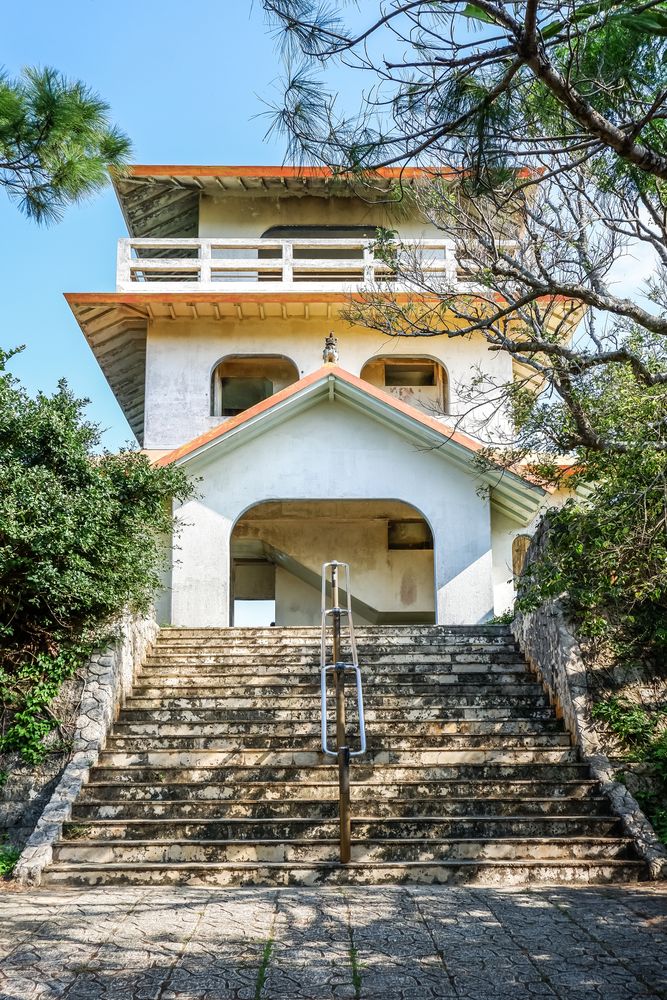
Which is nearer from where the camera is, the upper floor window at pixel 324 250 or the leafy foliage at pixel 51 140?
the leafy foliage at pixel 51 140

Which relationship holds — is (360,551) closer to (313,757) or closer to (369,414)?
(369,414)

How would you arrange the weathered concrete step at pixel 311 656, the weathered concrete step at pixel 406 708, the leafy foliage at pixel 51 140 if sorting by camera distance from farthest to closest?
the weathered concrete step at pixel 311 656 → the weathered concrete step at pixel 406 708 → the leafy foliage at pixel 51 140

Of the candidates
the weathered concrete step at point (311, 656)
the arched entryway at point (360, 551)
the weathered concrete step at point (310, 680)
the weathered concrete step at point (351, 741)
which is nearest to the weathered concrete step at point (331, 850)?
the weathered concrete step at point (351, 741)

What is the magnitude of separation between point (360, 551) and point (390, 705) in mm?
8576

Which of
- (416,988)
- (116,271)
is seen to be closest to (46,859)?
(416,988)

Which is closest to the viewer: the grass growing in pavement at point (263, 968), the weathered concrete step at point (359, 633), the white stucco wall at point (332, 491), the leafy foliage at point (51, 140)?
the grass growing in pavement at point (263, 968)

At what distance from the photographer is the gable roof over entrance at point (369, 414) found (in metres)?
13.4

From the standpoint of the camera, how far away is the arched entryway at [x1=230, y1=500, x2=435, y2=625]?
1747cm

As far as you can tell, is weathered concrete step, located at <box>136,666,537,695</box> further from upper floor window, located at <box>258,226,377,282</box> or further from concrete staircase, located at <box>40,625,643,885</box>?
upper floor window, located at <box>258,226,377,282</box>

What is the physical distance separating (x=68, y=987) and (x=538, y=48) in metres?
4.68

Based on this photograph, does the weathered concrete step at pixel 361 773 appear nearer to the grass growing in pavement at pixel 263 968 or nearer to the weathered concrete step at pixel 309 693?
the weathered concrete step at pixel 309 693

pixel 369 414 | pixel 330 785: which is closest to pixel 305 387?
pixel 369 414

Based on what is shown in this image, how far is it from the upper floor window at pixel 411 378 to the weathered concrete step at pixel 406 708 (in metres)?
10.1

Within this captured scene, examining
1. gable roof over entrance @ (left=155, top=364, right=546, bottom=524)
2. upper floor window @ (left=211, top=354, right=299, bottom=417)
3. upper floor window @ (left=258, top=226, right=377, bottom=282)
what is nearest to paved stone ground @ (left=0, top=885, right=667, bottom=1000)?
gable roof over entrance @ (left=155, top=364, right=546, bottom=524)
